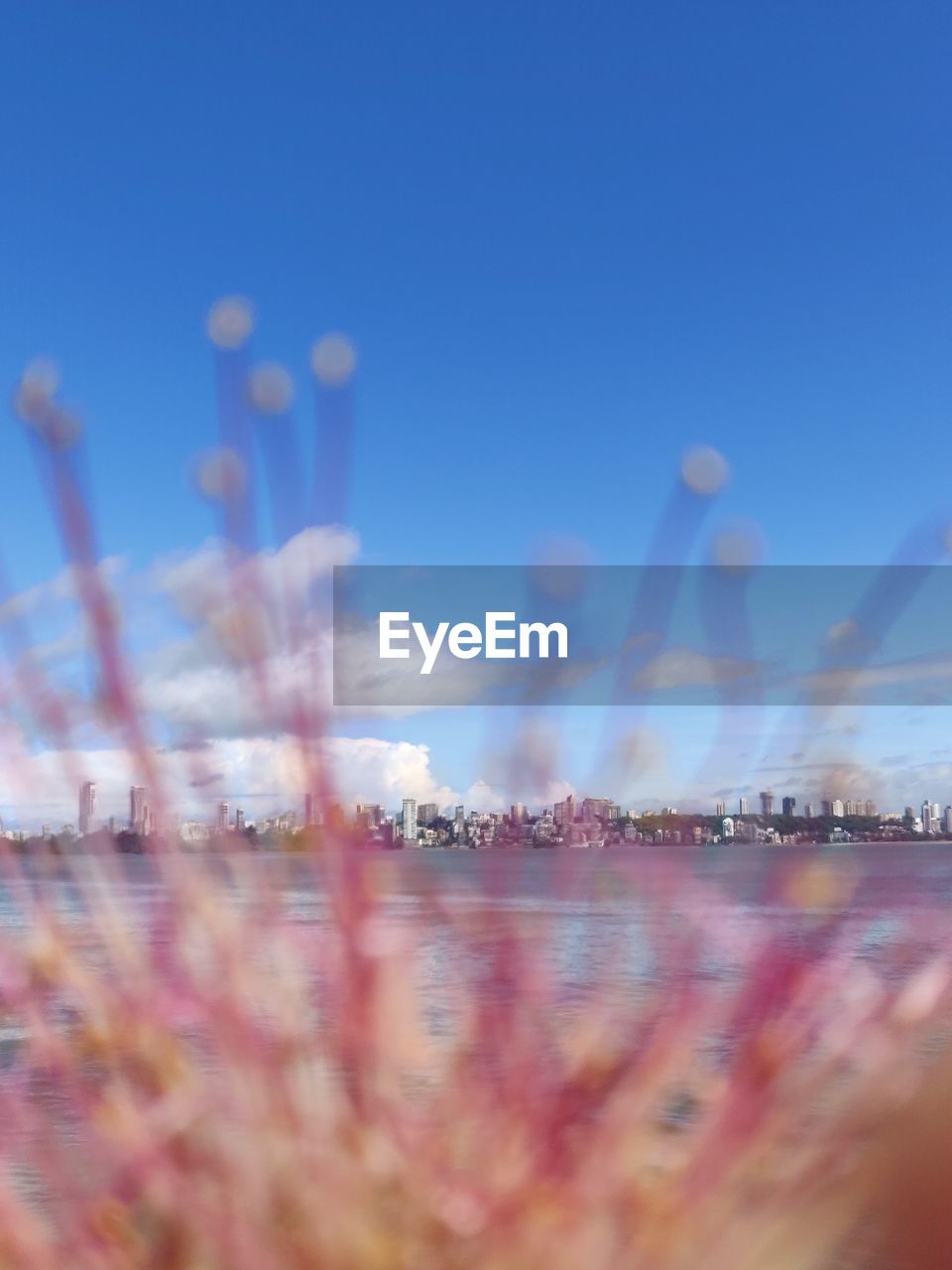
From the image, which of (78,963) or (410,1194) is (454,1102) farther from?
(78,963)

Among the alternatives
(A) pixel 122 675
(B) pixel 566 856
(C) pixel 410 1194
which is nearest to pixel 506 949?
(B) pixel 566 856

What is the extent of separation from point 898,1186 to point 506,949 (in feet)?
1.22

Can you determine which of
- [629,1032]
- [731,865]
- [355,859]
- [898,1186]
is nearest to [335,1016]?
[355,859]

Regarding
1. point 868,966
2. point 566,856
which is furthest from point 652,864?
point 868,966

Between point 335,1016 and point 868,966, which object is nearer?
point 335,1016

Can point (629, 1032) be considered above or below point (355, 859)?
below

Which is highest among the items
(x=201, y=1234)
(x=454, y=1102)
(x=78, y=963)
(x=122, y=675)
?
(x=122, y=675)

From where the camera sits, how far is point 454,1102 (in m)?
0.79

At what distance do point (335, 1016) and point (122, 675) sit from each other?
10.9 inches

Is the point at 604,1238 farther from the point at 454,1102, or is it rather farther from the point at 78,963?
the point at 78,963

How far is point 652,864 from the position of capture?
0.83 meters

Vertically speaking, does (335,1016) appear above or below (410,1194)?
above

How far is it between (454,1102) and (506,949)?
0.39 ft

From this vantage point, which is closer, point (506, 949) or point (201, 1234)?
point (506, 949)
